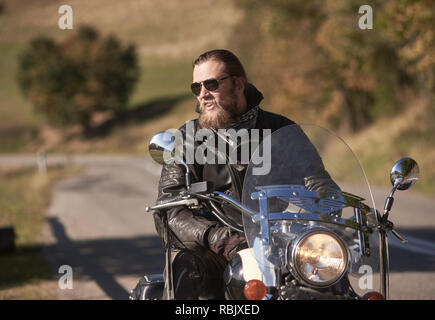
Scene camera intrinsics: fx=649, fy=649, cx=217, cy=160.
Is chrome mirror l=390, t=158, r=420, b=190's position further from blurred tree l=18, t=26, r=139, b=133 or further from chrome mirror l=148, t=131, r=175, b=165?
blurred tree l=18, t=26, r=139, b=133

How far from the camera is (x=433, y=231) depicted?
30.9 feet

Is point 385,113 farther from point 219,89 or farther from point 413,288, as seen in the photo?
point 219,89

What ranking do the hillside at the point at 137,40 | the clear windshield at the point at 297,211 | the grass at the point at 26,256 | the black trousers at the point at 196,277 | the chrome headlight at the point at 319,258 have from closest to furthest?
the chrome headlight at the point at 319,258 → the clear windshield at the point at 297,211 → the black trousers at the point at 196,277 → the grass at the point at 26,256 → the hillside at the point at 137,40

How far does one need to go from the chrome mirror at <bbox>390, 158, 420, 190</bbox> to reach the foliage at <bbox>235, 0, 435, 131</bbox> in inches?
636

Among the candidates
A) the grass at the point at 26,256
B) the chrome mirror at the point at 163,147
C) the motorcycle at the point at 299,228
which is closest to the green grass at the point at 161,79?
the grass at the point at 26,256

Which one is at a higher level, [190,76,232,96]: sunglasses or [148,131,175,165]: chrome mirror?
[190,76,232,96]: sunglasses

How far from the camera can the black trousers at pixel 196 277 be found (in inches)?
113

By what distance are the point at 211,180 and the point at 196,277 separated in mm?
673

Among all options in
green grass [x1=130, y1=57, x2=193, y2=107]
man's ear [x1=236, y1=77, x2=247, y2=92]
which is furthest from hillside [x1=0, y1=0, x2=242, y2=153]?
man's ear [x1=236, y1=77, x2=247, y2=92]

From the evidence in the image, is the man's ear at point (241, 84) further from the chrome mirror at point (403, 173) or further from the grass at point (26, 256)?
the grass at point (26, 256)

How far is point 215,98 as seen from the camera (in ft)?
11.5

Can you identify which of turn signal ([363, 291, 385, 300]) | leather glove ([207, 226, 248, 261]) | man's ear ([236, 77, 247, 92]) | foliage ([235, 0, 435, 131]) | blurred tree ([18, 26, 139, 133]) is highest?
blurred tree ([18, 26, 139, 133])

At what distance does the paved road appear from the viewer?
657 cm

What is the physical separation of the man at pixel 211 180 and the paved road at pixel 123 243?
3.00 meters
